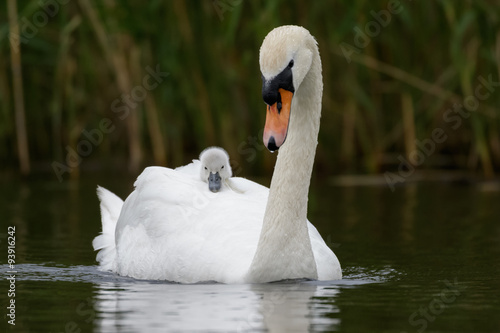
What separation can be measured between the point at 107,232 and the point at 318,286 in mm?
2662

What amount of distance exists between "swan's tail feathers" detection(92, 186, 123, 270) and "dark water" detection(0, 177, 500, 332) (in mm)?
115

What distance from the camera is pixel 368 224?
34.5ft

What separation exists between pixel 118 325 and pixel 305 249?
5.46 feet

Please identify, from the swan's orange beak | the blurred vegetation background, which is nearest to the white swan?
the swan's orange beak

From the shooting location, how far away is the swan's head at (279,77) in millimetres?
6184

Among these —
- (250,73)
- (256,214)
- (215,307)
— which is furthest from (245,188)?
(250,73)

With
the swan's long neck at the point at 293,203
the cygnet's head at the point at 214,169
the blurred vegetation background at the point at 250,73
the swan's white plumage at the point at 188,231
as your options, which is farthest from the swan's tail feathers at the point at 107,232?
the blurred vegetation background at the point at 250,73

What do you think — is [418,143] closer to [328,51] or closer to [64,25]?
[328,51]

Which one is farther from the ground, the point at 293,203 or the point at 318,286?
the point at 293,203

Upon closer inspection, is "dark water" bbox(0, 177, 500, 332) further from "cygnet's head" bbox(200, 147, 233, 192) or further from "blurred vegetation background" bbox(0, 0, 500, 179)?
"blurred vegetation background" bbox(0, 0, 500, 179)

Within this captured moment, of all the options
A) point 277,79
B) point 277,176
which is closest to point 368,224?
point 277,176

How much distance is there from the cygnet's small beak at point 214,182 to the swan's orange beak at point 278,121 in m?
1.44

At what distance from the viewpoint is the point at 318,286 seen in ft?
21.9

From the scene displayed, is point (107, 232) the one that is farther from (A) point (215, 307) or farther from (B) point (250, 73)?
(B) point (250, 73)
